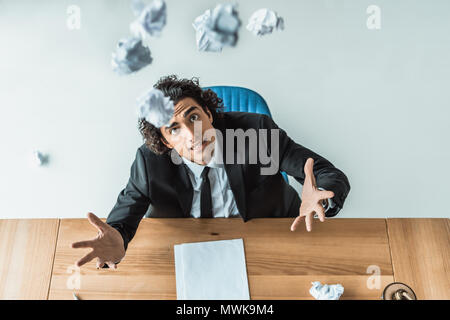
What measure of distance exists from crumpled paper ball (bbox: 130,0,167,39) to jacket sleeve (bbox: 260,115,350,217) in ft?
3.11

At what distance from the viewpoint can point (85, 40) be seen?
263 centimetres

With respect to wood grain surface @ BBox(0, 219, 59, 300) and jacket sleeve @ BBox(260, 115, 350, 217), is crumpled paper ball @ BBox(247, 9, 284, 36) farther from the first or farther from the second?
wood grain surface @ BBox(0, 219, 59, 300)

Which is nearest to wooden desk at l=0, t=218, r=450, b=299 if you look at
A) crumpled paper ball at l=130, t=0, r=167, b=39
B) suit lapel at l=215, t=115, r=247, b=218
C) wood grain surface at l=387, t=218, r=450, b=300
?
wood grain surface at l=387, t=218, r=450, b=300

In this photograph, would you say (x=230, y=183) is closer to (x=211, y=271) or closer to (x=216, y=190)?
(x=216, y=190)

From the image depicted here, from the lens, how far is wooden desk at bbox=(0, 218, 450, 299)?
48.3 inches

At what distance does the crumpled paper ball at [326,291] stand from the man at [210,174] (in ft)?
0.62

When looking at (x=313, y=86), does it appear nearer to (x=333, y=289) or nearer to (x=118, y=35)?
(x=118, y=35)

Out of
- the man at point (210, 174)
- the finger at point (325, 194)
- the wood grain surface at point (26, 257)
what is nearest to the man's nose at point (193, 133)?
the man at point (210, 174)

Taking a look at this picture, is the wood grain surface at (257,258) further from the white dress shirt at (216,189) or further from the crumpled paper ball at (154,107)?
the crumpled paper ball at (154,107)

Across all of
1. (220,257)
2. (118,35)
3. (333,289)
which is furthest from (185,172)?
(118,35)

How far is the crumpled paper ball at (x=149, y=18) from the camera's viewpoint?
487 mm

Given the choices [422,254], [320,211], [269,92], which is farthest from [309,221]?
[269,92]

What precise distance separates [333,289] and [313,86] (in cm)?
151

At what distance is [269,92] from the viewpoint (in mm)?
2441
